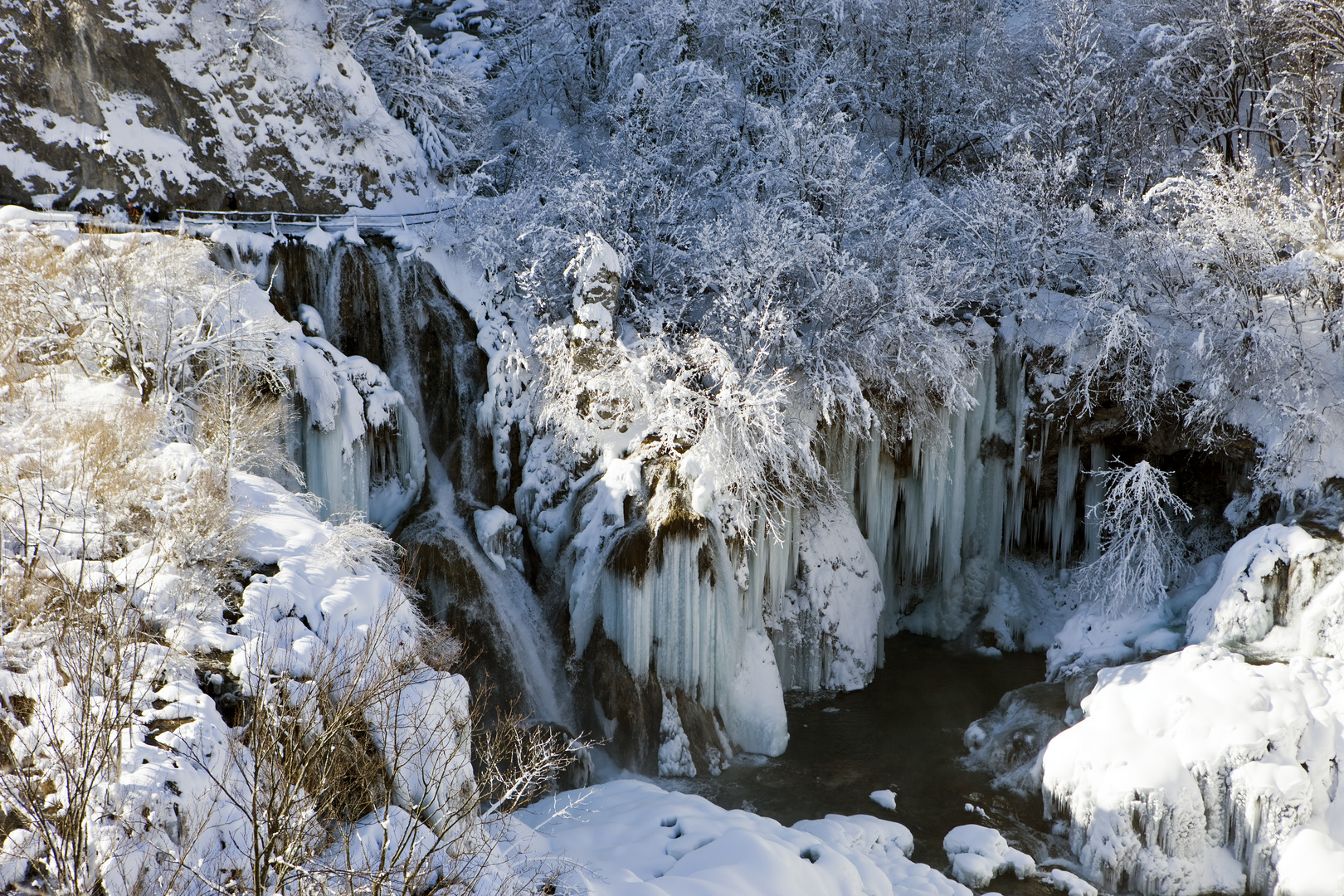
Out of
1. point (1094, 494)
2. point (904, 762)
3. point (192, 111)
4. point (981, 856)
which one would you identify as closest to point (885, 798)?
point (904, 762)

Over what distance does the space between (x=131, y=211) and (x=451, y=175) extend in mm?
7849

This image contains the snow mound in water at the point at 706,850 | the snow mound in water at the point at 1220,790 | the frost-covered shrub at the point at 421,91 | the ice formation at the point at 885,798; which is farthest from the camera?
the frost-covered shrub at the point at 421,91

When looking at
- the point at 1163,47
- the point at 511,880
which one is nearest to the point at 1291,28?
the point at 1163,47

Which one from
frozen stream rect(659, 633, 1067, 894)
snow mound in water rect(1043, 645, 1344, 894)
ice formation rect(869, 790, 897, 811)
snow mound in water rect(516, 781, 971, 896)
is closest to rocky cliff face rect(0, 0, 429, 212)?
snow mound in water rect(516, 781, 971, 896)

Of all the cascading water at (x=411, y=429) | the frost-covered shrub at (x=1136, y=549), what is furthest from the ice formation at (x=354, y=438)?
the frost-covered shrub at (x=1136, y=549)

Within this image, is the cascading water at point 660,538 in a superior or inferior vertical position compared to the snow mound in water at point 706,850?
superior

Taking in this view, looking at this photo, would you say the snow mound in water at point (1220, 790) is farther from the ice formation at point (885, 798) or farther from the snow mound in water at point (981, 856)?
the ice formation at point (885, 798)

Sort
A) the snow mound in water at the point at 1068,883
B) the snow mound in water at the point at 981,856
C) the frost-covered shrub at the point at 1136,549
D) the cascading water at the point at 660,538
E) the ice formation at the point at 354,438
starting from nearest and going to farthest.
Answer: the snow mound in water at the point at 1068,883 → the snow mound in water at the point at 981,856 → the ice formation at the point at 354,438 → the cascading water at the point at 660,538 → the frost-covered shrub at the point at 1136,549

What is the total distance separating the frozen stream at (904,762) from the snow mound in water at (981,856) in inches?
7.3

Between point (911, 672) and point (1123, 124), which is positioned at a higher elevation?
point (1123, 124)

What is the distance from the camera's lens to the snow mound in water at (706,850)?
11.5 m

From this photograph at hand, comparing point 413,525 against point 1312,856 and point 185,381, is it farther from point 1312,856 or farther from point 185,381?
point 1312,856

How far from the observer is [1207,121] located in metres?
25.7

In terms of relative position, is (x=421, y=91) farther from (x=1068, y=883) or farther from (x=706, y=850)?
(x=1068, y=883)
